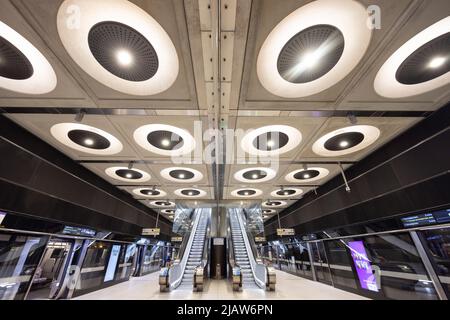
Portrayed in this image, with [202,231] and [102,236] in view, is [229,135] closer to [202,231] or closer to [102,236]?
[102,236]

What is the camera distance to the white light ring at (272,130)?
3867 millimetres

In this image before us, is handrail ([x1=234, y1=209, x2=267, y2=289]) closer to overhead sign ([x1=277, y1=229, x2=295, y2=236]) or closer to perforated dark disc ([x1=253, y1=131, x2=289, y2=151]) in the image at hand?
overhead sign ([x1=277, y1=229, x2=295, y2=236])

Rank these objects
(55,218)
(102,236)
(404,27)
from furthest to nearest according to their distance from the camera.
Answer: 1. (102,236)
2. (55,218)
3. (404,27)

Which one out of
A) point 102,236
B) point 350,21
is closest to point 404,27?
point 350,21

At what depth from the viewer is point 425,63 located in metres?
2.53

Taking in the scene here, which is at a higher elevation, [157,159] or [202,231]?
[157,159]

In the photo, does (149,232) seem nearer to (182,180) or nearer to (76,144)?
(182,180)

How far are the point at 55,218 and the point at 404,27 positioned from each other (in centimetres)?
754

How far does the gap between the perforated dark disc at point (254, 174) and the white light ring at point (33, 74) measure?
189 inches

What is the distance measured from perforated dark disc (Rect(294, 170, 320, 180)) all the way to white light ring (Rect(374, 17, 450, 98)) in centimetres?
321

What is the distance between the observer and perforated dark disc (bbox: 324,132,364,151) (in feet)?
13.6

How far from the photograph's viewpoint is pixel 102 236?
293 inches

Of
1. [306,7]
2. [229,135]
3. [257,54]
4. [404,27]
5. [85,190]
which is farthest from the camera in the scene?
[85,190]

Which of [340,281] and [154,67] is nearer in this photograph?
[154,67]
